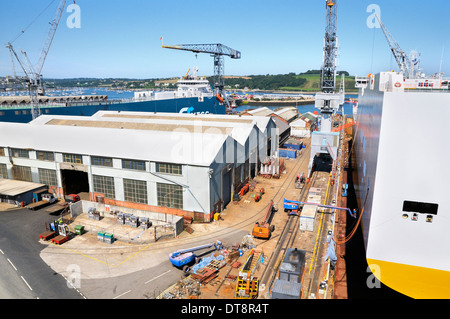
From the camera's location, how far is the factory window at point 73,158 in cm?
3036

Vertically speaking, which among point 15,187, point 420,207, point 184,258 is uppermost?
point 420,207

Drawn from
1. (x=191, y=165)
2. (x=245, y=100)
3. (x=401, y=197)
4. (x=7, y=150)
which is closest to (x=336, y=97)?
(x=191, y=165)

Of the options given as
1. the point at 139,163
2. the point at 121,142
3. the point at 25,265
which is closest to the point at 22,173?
the point at 121,142

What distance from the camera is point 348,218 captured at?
25719mm

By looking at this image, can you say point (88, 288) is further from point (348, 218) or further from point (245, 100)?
point (245, 100)

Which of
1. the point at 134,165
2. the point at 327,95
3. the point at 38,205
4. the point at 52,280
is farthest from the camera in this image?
the point at 327,95

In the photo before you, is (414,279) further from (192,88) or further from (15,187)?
(192,88)

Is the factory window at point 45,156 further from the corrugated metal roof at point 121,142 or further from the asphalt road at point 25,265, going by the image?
the asphalt road at point 25,265

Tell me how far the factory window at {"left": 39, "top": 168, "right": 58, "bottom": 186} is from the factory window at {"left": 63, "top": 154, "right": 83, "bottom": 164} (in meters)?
2.48

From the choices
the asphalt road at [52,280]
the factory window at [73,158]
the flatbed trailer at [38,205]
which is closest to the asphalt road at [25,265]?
the asphalt road at [52,280]

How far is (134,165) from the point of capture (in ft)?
92.3

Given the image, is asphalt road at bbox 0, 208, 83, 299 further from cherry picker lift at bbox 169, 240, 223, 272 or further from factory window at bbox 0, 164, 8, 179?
factory window at bbox 0, 164, 8, 179

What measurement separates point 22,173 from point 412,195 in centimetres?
3713

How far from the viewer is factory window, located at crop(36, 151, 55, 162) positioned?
104ft
